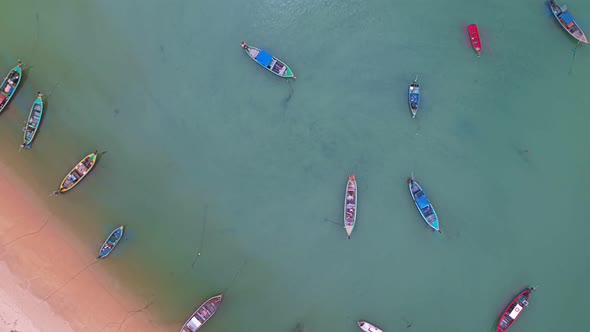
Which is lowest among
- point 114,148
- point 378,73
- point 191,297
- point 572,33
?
point 191,297

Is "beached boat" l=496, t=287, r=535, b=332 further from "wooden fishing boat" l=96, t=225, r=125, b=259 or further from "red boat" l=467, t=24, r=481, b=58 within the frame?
"wooden fishing boat" l=96, t=225, r=125, b=259

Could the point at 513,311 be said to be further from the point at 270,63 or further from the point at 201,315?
the point at 270,63

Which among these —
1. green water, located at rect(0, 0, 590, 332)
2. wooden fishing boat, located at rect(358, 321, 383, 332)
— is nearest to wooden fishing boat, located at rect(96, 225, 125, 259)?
green water, located at rect(0, 0, 590, 332)

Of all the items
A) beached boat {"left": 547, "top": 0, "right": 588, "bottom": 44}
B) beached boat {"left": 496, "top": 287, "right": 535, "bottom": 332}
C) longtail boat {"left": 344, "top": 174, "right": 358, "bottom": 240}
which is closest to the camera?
beached boat {"left": 496, "top": 287, "right": 535, "bottom": 332}

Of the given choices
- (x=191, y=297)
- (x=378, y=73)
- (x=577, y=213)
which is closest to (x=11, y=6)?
(x=191, y=297)

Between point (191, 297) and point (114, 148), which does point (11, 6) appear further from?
point (191, 297)
